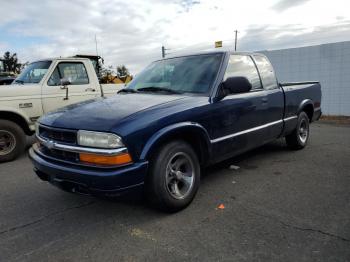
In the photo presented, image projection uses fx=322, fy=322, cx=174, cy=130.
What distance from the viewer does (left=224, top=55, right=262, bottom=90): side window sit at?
4.38 metres

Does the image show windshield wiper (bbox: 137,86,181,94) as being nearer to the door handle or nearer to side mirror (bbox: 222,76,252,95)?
side mirror (bbox: 222,76,252,95)

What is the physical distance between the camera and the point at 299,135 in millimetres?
6066

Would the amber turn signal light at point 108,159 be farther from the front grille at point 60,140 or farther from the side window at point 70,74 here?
the side window at point 70,74

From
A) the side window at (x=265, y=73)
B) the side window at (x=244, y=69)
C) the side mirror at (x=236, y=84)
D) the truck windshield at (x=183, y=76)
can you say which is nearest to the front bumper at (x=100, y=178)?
the truck windshield at (x=183, y=76)

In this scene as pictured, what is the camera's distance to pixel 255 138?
4.68m

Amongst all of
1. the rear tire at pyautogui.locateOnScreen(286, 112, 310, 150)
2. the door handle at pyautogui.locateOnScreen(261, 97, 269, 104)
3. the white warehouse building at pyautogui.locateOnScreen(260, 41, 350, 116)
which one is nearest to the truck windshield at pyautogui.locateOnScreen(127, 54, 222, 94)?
the door handle at pyautogui.locateOnScreen(261, 97, 269, 104)

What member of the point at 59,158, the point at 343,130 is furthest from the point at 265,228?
the point at 343,130

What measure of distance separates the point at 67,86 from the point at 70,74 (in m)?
0.33

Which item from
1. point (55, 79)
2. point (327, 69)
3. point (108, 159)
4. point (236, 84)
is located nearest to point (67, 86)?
point (55, 79)

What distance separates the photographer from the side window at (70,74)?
6.69 metres

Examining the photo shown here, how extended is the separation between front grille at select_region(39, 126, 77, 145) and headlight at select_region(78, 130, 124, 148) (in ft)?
0.41

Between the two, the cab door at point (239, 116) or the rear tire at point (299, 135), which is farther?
the rear tire at point (299, 135)

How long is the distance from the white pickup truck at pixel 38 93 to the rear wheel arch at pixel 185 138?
3570 mm

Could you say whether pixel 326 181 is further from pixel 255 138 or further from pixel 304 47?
pixel 304 47
